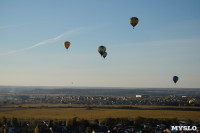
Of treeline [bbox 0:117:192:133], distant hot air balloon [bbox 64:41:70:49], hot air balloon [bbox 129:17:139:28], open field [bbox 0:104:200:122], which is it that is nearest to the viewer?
treeline [bbox 0:117:192:133]

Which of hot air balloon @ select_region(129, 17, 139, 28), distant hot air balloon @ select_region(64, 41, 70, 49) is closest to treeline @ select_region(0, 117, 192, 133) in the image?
distant hot air balloon @ select_region(64, 41, 70, 49)

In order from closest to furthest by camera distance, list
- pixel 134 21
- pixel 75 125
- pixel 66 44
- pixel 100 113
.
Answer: pixel 75 125 < pixel 134 21 < pixel 66 44 < pixel 100 113

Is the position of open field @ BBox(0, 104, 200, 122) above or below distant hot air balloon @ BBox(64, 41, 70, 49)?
below

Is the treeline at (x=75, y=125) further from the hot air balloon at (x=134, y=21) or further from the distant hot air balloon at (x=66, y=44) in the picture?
the hot air balloon at (x=134, y=21)

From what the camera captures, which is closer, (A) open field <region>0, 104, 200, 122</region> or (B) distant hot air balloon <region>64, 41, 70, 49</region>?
(B) distant hot air balloon <region>64, 41, 70, 49</region>

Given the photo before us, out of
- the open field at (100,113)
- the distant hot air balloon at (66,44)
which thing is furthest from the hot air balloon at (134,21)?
the open field at (100,113)

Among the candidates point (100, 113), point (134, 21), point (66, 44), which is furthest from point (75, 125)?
point (100, 113)

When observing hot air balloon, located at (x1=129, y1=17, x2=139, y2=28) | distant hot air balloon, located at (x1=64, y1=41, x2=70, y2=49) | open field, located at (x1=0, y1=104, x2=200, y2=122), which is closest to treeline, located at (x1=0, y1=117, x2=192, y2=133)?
open field, located at (x1=0, y1=104, x2=200, y2=122)

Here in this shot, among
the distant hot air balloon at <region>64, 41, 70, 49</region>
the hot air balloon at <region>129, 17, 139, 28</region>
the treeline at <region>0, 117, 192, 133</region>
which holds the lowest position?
the treeline at <region>0, 117, 192, 133</region>

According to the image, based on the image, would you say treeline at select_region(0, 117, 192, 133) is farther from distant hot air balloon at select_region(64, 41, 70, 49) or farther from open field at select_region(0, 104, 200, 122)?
distant hot air balloon at select_region(64, 41, 70, 49)

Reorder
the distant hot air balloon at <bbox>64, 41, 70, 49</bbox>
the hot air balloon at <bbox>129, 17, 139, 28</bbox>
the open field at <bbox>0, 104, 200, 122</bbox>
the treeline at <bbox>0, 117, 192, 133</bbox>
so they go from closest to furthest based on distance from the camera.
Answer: the treeline at <bbox>0, 117, 192, 133</bbox>
the hot air balloon at <bbox>129, 17, 139, 28</bbox>
the distant hot air balloon at <bbox>64, 41, 70, 49</bbox>
the open field at <bbox>0, 104, 200, 122</bbox>

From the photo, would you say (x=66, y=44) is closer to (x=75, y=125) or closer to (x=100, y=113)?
(x=75, y=125)

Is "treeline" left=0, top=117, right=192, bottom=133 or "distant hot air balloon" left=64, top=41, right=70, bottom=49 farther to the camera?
"distant hot air balloon" left=64, top=41, right=70, bottom=49
